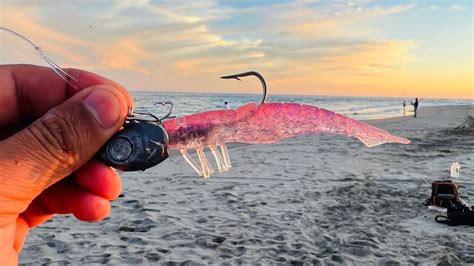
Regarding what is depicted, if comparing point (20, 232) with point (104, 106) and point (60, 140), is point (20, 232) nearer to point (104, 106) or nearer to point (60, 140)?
point (60, 140)

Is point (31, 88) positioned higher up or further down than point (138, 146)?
higher up

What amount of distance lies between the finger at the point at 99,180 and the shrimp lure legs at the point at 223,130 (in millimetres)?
339

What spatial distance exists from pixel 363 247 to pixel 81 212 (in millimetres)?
4427

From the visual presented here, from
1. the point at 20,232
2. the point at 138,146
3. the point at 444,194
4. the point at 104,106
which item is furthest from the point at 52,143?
the point at 444,194

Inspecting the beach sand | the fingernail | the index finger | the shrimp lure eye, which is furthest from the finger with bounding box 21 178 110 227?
the beach sand

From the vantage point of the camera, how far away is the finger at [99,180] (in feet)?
8.84

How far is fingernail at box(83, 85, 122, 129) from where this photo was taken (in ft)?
7.45

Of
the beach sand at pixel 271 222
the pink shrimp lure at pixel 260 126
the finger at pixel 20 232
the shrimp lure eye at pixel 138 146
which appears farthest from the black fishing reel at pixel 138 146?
the beach sand at pixel 271 222

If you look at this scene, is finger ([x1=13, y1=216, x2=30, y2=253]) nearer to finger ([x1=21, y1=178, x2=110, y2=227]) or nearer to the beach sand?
finger ([x1=21, y1=178, x2=110, y2=227])

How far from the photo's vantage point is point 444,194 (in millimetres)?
7695

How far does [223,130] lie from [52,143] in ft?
2.93

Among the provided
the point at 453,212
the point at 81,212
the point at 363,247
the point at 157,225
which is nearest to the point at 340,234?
the point at 363,247

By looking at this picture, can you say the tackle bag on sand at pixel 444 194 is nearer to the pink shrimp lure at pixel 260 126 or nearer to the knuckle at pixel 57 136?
the pink shrimp lure at pixel 260 126

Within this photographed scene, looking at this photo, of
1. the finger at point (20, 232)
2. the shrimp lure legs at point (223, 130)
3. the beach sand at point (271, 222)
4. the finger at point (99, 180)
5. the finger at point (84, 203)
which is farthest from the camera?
the beach sand at point (271, 222)
